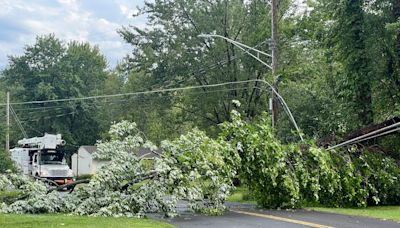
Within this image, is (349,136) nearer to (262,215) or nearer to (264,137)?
(264,137)

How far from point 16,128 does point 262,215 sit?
48.8 metres

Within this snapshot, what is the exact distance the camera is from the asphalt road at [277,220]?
1311 cm

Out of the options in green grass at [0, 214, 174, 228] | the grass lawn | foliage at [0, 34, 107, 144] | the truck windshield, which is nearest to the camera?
green grass at [0, 214, 174, 228]

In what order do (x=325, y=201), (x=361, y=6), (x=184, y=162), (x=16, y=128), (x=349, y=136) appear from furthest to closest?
(x=16, y=128)
(x=361, y=6)
(x=349, y=136)
(x=325, y=201)
(x=184, y=162)

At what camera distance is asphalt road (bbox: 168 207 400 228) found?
13109 millimetres

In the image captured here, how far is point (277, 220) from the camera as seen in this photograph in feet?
46.9

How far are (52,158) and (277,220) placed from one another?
871 inches

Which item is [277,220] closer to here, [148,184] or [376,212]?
[148,184]

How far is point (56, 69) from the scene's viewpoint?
61.8 metres

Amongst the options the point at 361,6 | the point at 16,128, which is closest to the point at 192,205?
the point at 361,6

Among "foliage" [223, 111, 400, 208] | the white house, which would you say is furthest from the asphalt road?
the white house

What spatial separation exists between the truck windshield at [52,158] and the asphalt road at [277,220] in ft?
62.4

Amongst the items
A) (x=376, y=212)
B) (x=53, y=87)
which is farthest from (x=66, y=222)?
(x=53, y=87)

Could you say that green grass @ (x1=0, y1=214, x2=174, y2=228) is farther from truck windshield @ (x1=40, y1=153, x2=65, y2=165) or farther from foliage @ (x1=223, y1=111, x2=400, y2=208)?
truck windshield @ (x1=40, y1=153, x2=65, y2=165)
